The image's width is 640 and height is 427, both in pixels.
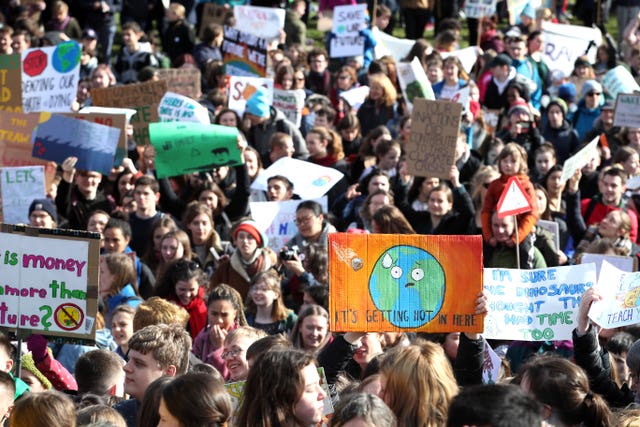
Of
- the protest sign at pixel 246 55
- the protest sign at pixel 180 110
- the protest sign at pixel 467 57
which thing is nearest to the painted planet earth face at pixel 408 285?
the protest sign at pixel 180 110

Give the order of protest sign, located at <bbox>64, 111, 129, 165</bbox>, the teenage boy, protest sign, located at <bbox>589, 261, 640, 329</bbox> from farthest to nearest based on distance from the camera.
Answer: protest sign, located at <bbox>64, 111, 129, 165</bbox> → protest sign, located at <bbox>589, 261, 640, 329</bbox> → the teenage boy

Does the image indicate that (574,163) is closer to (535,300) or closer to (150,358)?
(535,300)

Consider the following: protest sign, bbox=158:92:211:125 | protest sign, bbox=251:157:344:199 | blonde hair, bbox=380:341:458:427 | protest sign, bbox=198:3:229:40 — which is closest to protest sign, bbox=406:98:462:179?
protest sign, bbox=251:157:344:199

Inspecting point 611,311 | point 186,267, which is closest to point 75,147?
point 186,267

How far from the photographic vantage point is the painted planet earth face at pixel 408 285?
651cm

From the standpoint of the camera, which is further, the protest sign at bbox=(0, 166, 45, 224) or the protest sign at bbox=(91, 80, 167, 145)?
the protest sign at bbox=(91, 80, 167, 145)

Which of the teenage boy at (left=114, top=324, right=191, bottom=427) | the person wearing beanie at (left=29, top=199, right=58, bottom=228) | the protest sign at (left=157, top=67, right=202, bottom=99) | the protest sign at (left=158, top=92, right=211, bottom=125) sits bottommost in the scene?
the person wearing beanie at (left=29, top=199, right=58, bottom=228)

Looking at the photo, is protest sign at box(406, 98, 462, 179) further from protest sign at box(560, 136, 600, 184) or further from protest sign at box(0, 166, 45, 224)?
protest sign at box(0, 166, 45, 224)

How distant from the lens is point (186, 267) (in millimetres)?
9523

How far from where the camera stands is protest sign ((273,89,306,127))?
15107mm

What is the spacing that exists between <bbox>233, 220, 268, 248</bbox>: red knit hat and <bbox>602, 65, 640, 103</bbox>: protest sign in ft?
20.7

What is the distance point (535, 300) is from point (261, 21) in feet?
38.0

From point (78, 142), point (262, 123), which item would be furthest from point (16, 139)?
point (262, 123)

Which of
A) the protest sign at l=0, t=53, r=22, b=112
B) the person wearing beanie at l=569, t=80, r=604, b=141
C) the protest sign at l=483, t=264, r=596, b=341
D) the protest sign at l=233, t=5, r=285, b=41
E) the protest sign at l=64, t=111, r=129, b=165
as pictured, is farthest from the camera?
the protest sign at l=233, t=5, r=285, b=41
